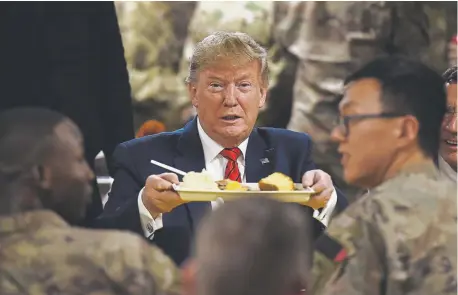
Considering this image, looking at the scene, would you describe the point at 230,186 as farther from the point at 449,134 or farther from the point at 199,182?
the point at 449,134

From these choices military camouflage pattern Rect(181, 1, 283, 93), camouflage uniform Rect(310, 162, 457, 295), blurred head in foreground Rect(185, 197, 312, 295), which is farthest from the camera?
military camouflage pattern Rect(181, 1, 283, 93)

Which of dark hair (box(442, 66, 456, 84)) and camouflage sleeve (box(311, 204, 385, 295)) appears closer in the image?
camouflage sleeve (box(311, 204, 385, 295))

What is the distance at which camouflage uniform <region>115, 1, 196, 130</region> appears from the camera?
2.68 meters

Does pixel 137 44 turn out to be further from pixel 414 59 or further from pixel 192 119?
pixel 414 59

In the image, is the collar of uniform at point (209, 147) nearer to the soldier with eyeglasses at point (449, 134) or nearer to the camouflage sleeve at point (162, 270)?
the camouflage sleeve at point (162, 270)

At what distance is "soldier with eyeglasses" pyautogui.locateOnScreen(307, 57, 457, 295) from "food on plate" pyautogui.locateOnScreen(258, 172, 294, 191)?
162 millimetres

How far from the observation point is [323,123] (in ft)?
8.79

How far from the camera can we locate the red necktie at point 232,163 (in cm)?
266

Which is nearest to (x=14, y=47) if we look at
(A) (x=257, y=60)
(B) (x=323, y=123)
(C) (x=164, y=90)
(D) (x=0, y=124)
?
(D) (x=0, y=124)

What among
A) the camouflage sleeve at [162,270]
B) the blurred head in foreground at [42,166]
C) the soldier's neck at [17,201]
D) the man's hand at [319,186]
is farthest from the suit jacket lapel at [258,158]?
the soldier's neck at [17,201]

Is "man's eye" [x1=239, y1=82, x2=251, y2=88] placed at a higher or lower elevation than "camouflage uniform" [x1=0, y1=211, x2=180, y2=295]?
higher

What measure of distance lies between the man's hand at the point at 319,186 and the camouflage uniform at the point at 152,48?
38cm

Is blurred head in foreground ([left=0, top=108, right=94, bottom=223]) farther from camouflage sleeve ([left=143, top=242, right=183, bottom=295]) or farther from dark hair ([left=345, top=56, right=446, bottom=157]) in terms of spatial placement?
dark hair ([left=345, top=56, right=446, bottom=157])

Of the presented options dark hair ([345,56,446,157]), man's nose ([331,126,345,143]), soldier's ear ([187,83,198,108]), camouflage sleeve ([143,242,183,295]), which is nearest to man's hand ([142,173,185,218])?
camouflage sleeve ([143,242,183,295])
